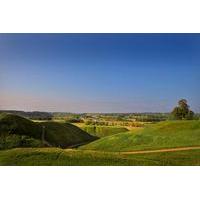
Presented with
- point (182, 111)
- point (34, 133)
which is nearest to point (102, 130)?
point (34, 133)

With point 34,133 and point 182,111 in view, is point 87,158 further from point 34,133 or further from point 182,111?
point 182,111

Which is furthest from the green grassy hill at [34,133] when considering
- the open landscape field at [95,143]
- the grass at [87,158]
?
the grass at [87,158]

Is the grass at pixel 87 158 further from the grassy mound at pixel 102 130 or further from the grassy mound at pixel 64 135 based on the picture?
the grassy mound at pixel 102 130

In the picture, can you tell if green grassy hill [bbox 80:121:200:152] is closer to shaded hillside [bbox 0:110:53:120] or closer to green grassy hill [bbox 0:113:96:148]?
green grassy hill [bbox 0:113:96:148]

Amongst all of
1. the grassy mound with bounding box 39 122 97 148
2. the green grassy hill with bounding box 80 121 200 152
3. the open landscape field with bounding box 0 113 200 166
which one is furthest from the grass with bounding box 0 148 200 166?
the grassy mound with bounding box 39 122 97 148
